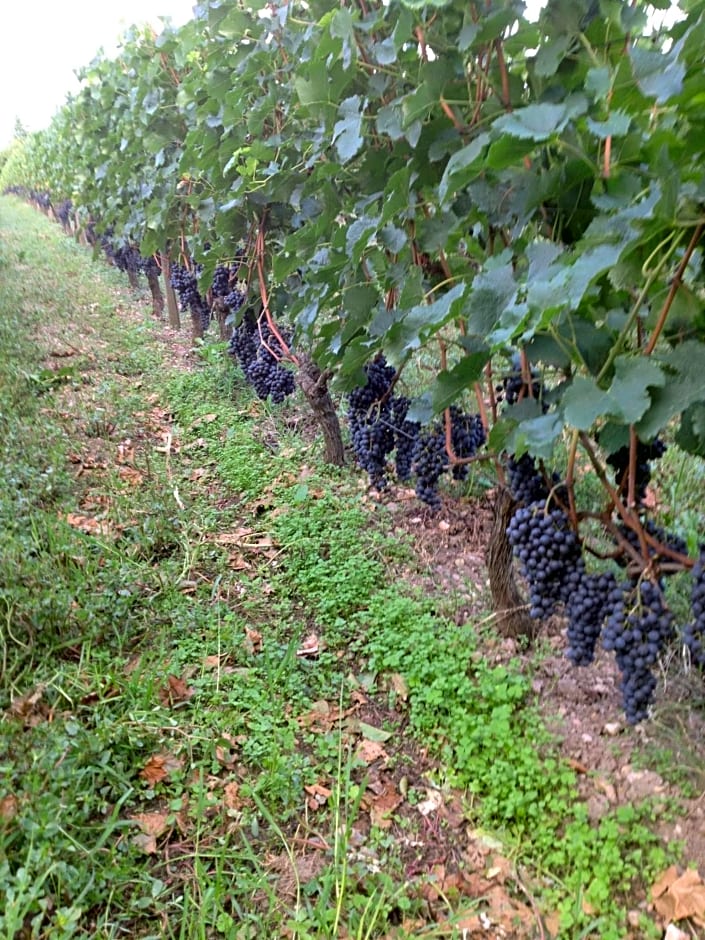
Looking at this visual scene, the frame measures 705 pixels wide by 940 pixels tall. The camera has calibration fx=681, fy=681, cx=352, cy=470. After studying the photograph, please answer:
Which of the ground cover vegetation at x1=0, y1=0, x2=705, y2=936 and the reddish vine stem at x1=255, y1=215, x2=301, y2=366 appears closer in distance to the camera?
the ground cover vegetation at x1=0, y1=0, x2=705, y2=936

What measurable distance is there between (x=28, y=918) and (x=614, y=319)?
1918 millimetres

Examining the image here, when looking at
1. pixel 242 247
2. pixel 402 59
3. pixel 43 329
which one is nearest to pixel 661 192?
pixel 402 59

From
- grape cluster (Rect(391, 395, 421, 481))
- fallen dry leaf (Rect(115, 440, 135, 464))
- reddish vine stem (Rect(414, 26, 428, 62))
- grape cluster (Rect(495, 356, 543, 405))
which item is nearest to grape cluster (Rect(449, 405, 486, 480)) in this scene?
grape cluster (Rect(391, 395, 421, 481))

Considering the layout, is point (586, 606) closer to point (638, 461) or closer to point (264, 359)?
point (638, 461)

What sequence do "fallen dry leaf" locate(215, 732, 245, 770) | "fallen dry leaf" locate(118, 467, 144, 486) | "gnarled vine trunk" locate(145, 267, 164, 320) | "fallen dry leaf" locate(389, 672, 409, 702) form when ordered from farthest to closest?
"gnarled vine trunk" locate(145, 267, 164, 320) < "fallen dry leaf" locate(118, 467, 144, 486) < "fallen dry leaf" locate(389, 672, 409, 702) < "fallen dry leaf" locate(215, 732, 245, 770)

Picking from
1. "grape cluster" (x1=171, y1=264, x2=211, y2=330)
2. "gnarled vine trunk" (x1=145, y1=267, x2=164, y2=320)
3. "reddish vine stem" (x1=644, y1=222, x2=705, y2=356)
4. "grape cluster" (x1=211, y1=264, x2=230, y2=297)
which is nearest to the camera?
"reddish vine stem" (x1=644, y1=222, x2=705, y2=356)

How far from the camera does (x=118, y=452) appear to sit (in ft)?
13.7

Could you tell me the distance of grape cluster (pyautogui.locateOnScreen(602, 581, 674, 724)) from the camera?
153cm

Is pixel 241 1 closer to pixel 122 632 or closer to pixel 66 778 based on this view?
pixel 122 632

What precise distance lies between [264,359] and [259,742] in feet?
8.37

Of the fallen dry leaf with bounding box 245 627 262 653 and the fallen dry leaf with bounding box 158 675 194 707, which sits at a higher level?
the fallen dry leaf with bounding box 245 627 262 653

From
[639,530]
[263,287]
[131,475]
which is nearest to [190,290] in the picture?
[263,287]

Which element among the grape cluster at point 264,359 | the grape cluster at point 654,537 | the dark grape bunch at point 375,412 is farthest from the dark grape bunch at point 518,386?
the grape cluster at point 264,359

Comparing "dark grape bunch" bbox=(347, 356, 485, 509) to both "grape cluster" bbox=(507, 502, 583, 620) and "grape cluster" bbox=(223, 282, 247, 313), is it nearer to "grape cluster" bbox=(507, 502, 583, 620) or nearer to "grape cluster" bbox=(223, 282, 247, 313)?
"grape cluster" bbox=(507, 502, 583, 620)
